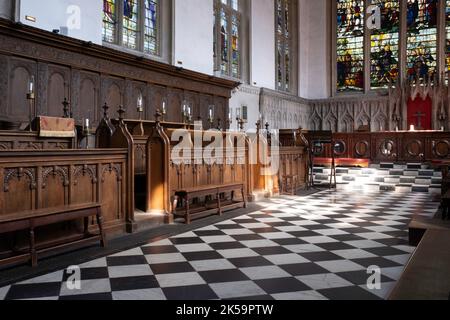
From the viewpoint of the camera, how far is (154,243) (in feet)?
15.7

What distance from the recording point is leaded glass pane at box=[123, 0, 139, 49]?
9836 mm

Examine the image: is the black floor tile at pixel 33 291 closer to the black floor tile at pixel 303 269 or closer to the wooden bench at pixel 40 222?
the wooden bench at pixel 40 222

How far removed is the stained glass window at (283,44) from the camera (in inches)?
652

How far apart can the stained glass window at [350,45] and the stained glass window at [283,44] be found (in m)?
2.44

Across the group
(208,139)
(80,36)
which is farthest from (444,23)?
(80,36)

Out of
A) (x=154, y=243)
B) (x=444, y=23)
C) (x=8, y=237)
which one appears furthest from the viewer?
(x=444, y=23)

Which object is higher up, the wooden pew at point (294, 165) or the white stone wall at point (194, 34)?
the white stone wall at point (194, 34)

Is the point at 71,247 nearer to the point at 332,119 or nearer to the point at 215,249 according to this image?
the point at 215,249

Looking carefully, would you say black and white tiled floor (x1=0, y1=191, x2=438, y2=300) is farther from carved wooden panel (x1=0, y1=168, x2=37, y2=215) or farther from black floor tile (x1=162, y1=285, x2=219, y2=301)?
carved wooden panel (x1=0, y1=168, x2=37, y2=215)

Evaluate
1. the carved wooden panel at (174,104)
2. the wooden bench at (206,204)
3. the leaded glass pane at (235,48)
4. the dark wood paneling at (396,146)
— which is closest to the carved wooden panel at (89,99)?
the carved wooden panel at (174,104)

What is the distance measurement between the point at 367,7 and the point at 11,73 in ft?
50.0

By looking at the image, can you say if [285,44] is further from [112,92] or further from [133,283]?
[133,283]

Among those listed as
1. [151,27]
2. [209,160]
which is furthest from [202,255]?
[151,27]

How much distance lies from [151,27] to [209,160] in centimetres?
497
